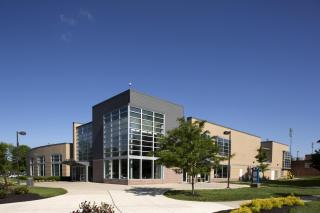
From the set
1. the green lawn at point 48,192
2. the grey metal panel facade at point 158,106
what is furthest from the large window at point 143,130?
the green lawn at point 48,192

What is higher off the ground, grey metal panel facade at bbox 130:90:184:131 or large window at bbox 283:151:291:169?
grey metal panel facade at bbox 130:90:184:131

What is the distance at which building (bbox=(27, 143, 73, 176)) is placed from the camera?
47.2m

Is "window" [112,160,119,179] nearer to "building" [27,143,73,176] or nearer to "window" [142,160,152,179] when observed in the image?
"window" [142,160,152,179]

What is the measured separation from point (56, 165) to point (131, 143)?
24099 millimetres

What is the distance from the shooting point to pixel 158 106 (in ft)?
112

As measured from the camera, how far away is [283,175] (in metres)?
67.9

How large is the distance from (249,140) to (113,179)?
98.7 ft

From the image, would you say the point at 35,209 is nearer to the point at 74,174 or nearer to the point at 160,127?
the point at 160,127

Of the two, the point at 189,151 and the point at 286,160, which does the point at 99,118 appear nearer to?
the point at 189,151

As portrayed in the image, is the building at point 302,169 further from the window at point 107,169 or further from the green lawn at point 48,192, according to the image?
the green lawn at point 48,192

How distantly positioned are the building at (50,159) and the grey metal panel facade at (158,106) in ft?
64.0

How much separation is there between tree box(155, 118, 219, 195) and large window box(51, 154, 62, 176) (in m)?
32.6

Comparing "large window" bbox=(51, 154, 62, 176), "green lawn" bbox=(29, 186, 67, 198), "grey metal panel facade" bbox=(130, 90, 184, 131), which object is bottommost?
"large window" bbox=(51, 154, 62, 176)

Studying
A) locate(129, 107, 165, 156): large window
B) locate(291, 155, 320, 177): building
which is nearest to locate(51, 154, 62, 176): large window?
locate(129, 107, 165, 156): large window
